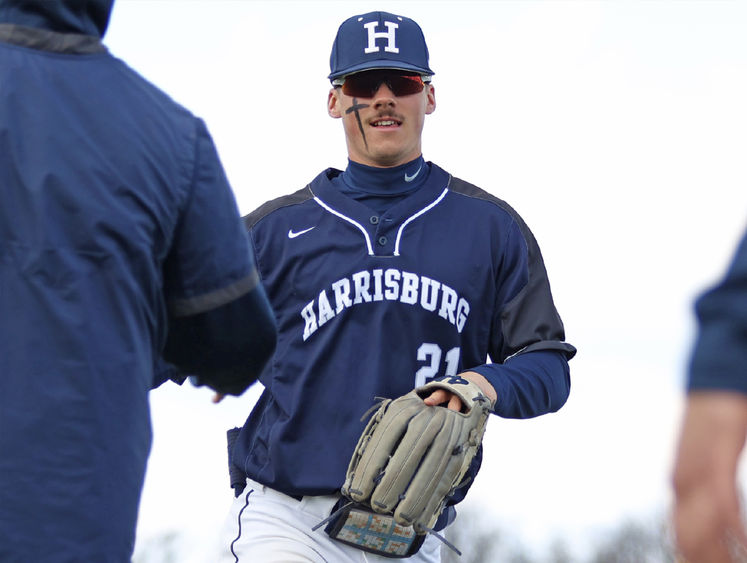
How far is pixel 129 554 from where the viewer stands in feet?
8.87

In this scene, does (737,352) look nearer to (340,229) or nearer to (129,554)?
(129,554)

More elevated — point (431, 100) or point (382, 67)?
point (382, 67)

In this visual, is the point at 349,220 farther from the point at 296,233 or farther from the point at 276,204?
the point at 276,204

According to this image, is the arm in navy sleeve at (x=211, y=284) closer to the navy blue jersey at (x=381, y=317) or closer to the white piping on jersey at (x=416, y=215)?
the navy blue jersey at (x=381, y=317)

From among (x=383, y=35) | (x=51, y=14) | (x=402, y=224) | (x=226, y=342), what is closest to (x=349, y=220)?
(x=402, y=224)

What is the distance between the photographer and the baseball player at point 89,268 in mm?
2545

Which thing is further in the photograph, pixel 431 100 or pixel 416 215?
pixel 431 100

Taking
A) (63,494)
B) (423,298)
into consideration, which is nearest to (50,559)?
(63,494)

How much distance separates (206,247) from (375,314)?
187 centimetres

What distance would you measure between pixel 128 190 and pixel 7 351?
1.40 ft

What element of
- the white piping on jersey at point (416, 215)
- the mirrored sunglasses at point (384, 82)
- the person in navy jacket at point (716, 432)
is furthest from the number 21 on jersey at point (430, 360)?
the person in navy jacket at point (716, 432)

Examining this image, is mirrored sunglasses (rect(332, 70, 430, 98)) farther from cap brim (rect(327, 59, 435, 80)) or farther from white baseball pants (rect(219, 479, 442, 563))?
white baseball pants (rect(219, 479, 442, 563))

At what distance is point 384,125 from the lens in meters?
5.07

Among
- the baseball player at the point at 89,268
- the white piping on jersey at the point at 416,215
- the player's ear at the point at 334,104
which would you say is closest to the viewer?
the baseball player at the point at 89,268
